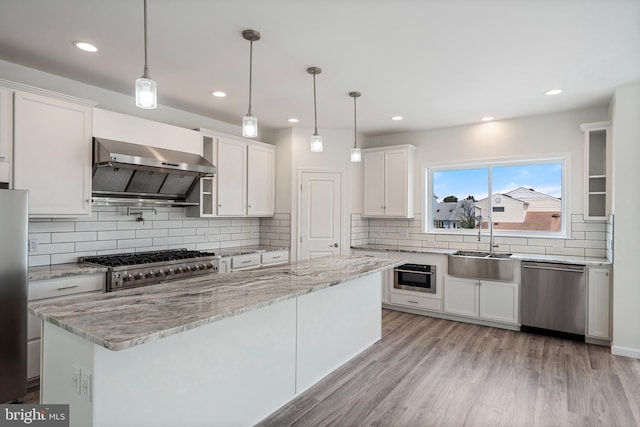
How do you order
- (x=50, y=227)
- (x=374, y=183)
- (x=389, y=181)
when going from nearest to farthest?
(x=50, y=227)
(x=389, y=181)
(x=374, y=183)

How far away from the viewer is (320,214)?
5207mm

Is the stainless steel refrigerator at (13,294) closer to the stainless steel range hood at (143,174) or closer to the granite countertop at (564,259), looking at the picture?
the stainless steel range hood at (143,174)

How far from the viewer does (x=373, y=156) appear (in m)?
5.46

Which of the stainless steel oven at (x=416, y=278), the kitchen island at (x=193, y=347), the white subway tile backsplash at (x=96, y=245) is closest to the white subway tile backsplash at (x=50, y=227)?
the white subway tile backsplash at (x=96, y=245)

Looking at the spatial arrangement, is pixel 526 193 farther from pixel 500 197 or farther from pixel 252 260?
pixel 252 260

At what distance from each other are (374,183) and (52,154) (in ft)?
13.0

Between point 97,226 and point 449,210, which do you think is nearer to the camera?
point 97,226

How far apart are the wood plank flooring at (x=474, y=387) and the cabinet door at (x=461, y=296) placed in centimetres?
54

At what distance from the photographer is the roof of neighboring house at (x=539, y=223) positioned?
4457 mm

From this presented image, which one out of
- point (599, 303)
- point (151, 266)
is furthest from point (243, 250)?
point (599, 303)

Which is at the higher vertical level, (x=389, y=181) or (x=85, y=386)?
Answer: (x=389, y=181)

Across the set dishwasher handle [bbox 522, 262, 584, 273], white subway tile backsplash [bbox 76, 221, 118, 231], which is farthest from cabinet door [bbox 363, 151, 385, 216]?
white subway tile backsplash [bbox 76, 221, 118, 231]

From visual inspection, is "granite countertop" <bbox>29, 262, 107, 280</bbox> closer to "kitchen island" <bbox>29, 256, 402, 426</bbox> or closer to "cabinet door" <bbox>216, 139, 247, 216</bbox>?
"kitchen island" <bbox>29, 256, 402, 426</bbox>

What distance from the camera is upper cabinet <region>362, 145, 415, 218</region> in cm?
520
